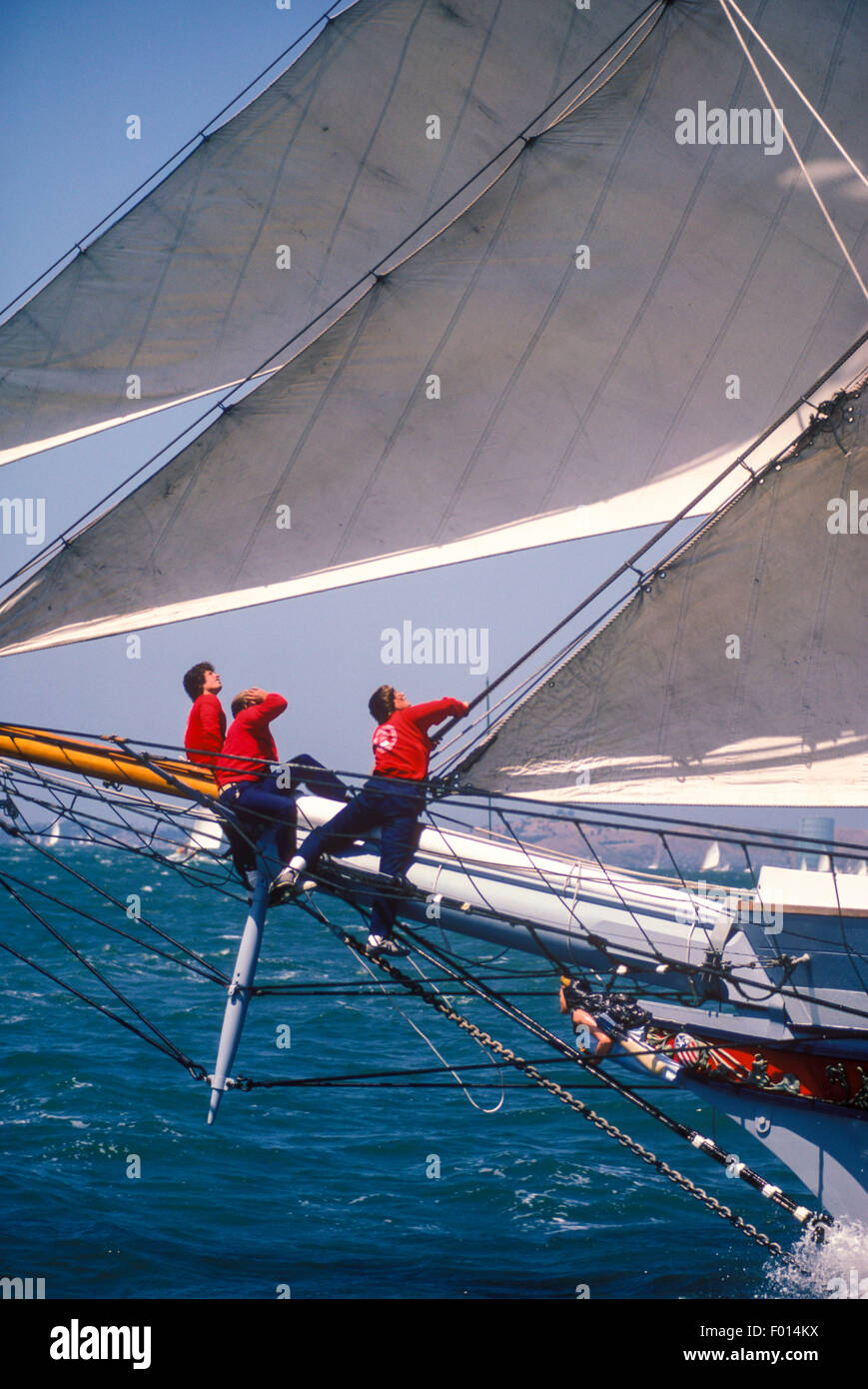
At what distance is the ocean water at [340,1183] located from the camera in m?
12.8

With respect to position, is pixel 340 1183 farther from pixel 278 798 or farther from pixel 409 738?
pixel 409 738

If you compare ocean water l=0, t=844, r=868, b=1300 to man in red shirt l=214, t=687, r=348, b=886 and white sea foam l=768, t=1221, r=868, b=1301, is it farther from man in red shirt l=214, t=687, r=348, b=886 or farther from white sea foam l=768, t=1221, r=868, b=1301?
man in red shirt l=214, t=687, r=348, b=886

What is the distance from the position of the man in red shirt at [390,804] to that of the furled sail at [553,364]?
65.3 inches

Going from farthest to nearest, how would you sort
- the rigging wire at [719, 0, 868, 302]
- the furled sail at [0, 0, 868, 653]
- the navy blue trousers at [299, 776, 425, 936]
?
1. the rigging wire at [719, 0, 868, 302]
2. the furled sail at [0, 0, 868, 653]
3. the navy blue trousers at [299, 776, 425, 936]

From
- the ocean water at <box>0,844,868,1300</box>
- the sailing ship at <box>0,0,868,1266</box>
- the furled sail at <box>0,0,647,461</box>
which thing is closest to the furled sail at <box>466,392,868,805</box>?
the sailing ship at <box>0,0,868,1266</box>

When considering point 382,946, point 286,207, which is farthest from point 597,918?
point 286,207

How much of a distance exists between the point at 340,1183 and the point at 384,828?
8.94m

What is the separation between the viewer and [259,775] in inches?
378

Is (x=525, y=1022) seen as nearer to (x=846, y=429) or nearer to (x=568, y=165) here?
(x=846, y=429)

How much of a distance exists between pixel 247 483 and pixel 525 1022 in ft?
16.9

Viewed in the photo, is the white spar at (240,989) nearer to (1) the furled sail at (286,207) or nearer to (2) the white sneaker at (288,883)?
(2) the white sneaker at (288,883)

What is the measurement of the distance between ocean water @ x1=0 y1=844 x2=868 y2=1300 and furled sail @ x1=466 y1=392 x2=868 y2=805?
76.7 inches

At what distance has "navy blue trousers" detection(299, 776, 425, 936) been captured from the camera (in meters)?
9.39
